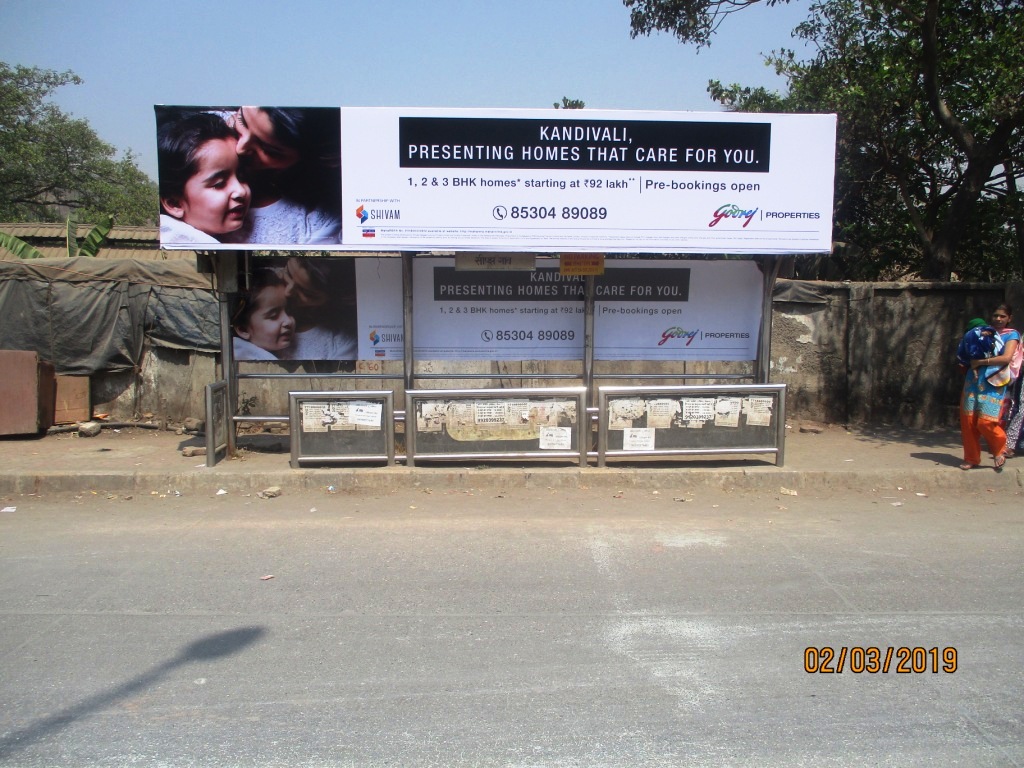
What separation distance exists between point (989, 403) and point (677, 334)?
3274 mm

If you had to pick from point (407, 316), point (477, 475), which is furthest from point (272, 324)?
point (477, 475)

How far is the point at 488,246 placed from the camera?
770 cm

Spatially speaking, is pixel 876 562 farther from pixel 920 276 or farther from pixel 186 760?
pixel 920 276

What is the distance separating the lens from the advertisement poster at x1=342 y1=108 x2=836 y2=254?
7680 mm

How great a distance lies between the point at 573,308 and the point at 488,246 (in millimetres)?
1483

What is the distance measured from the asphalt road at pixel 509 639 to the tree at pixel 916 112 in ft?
21.6

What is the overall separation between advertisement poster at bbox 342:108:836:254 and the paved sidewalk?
2.32 metres

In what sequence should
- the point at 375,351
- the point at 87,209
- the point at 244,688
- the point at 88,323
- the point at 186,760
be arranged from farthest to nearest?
the point at 87,209 → the point at 88,323 → the point at 375,351 → the point at 244,688 → the point at 186,760

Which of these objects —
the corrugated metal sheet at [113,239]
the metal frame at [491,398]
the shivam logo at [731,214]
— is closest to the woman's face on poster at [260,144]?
the metal frame at [491,398]

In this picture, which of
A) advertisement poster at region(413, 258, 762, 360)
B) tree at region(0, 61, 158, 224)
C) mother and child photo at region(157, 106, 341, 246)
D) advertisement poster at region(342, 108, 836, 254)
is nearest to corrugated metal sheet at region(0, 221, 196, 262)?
tree at region(0, 61, 158, 224)

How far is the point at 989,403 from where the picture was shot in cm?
786

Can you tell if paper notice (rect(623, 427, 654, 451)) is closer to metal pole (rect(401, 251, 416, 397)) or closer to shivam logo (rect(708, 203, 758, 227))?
shivam logo (rect(708, 203, 758, 227))

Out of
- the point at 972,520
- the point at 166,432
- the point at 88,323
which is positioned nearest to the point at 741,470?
the point at 972,520

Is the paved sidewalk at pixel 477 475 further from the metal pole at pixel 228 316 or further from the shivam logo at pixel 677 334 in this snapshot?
the shivam logo at pixel 677 334
